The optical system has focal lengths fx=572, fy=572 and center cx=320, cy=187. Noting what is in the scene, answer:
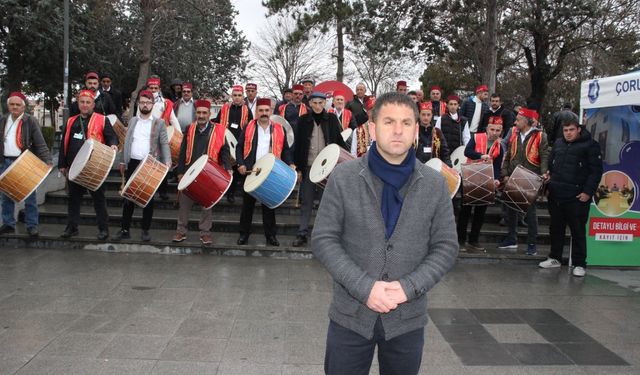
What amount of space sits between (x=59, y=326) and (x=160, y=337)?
0.95m

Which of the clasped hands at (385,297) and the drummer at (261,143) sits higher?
the drummer at (261,143)

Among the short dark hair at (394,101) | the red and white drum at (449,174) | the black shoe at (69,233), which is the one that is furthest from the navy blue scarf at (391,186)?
the black shoe at (69,233)

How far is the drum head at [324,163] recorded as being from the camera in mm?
7105

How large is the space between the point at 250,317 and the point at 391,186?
3320mm

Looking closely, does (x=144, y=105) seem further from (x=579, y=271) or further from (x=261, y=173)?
(x=579, y=271)

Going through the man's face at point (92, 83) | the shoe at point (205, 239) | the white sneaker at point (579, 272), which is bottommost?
the white sneaker at point (579, 272)

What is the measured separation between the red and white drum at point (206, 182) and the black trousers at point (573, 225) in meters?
4.40

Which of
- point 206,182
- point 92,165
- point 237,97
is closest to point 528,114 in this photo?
point 206,182

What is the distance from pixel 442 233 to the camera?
2.42m

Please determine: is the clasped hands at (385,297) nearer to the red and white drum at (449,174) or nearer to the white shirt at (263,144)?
the red and white drum at (449,174)

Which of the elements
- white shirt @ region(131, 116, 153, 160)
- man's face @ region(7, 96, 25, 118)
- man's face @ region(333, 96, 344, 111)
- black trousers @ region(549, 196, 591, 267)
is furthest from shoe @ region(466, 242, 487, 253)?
man's face @ region(7, 96, 25, 118)

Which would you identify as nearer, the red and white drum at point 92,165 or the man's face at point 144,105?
the red and white drum at point 92,165

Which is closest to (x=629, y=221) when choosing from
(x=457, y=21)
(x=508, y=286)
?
(x=508, y=286)

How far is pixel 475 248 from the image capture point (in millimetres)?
8336
